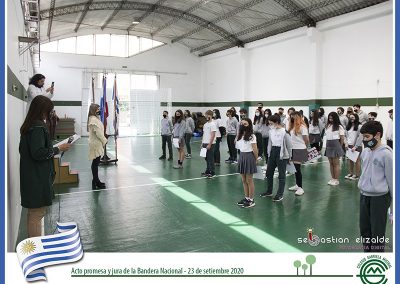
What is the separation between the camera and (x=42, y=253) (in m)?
2.82

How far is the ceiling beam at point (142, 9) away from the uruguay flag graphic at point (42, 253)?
50.3ft

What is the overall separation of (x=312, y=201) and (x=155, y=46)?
18679mm

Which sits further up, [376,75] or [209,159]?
[376,75]

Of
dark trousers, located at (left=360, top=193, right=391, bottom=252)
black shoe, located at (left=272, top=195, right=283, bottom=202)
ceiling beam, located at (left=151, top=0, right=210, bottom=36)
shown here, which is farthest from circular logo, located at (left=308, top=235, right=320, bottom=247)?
ceiling beam, located at (left=151, top=0, right=210, bottom=36)

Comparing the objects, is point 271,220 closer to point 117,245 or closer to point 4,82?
point 117,245

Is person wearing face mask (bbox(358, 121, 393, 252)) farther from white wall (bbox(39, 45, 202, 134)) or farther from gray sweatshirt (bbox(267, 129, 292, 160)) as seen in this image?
white wall (bbox(39, 45, 202, 134))

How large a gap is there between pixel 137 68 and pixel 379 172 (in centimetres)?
2009

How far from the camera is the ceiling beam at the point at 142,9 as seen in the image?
52.3 ft

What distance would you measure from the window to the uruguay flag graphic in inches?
753

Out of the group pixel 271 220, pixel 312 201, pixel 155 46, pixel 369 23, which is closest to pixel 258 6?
pixel 369 23

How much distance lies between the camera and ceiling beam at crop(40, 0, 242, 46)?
628 inches

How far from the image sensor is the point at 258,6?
14.8m

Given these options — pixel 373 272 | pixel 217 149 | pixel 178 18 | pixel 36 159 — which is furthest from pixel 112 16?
pixel 373 272

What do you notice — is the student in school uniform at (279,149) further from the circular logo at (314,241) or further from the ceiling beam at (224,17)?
the ceiling beam at (224,17)
